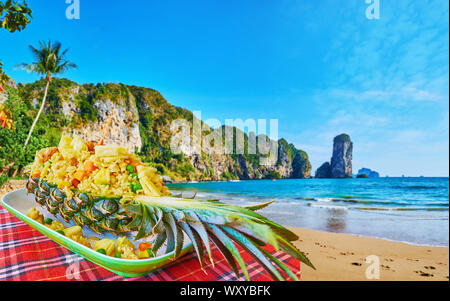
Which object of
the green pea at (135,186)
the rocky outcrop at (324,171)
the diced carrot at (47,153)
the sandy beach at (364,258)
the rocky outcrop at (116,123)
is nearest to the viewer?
the green pea at (135,186)

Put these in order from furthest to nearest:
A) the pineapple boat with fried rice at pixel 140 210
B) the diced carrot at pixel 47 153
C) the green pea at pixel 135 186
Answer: the diced carrot at pixel 47 153, the green pea at pixel 135 186, the pineapple boat with fried rice at pixel 140 210

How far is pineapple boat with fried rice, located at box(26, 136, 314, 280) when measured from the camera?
0.57 m

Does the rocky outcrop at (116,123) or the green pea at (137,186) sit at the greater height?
the rocky outcrop at (116,123)

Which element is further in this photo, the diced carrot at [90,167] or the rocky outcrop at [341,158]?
the rocky outcrop at [341,158]

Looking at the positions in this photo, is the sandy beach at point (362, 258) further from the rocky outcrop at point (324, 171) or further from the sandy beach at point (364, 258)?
the rocky outcrop at point (324, 171)

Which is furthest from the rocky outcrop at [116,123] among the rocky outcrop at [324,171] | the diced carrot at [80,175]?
the rocky outcrop at [324,171]

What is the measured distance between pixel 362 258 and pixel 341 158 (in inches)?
2856

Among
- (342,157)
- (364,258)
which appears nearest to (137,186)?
(364,258)

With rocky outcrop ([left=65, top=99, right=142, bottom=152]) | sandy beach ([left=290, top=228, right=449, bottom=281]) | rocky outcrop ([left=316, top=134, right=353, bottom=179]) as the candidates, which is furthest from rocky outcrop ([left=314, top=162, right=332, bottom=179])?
sandy beach ([left=290, top=228, right=449, bottom=281])

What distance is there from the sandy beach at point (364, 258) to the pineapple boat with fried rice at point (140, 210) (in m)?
2.35

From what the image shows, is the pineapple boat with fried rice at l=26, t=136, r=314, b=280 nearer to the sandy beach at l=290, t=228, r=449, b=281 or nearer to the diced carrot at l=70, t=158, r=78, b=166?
the diced carrot at l=70, t=158, r=78, b=166

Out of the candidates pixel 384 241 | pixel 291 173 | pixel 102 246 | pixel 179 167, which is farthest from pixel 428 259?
pixel 291 173

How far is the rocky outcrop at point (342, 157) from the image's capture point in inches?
2667
